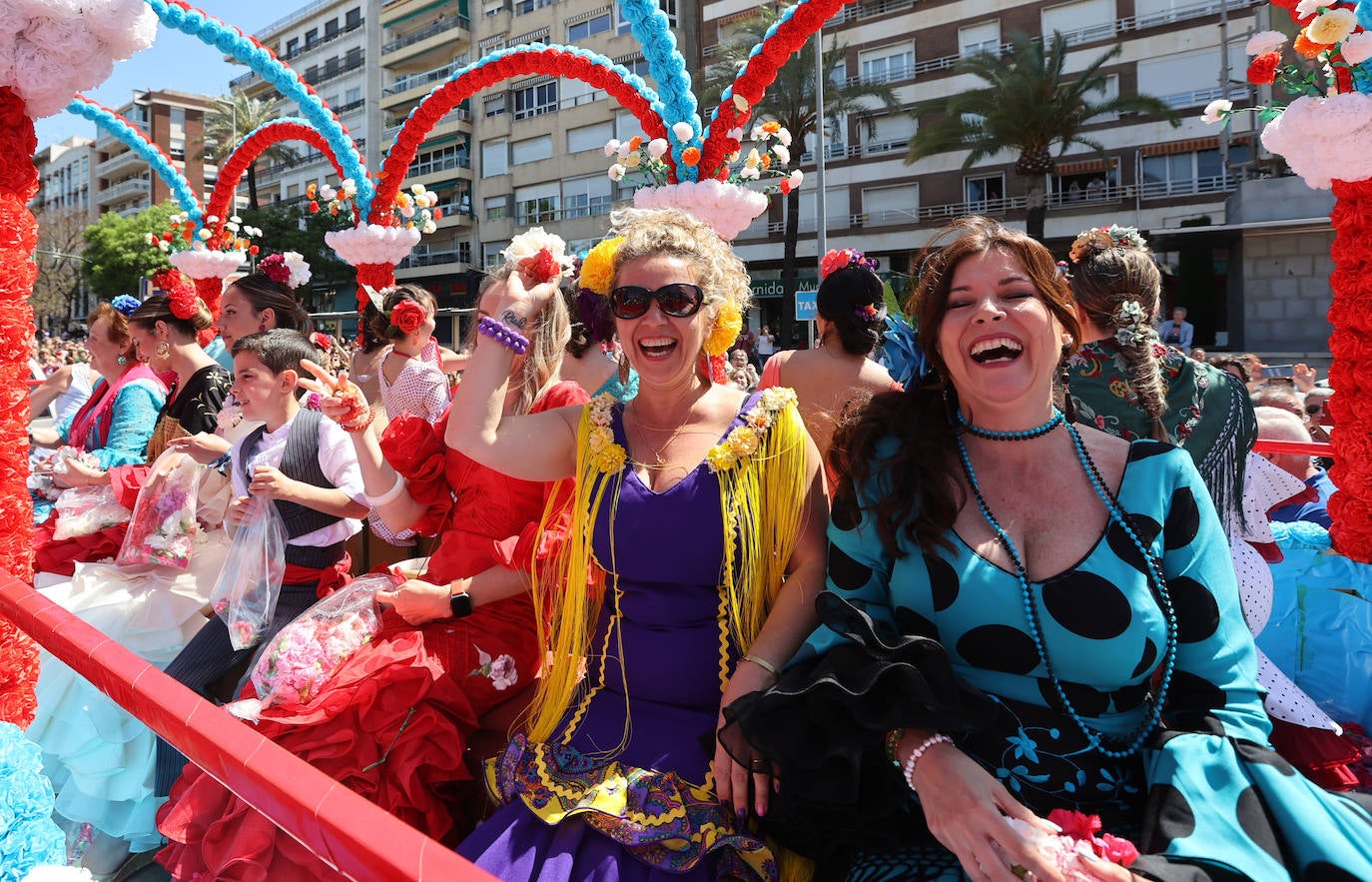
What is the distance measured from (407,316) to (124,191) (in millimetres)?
71911

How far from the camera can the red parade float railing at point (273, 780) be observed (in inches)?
43.3

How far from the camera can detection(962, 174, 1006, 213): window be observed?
27.9 meters

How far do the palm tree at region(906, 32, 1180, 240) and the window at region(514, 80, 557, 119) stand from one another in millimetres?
17835

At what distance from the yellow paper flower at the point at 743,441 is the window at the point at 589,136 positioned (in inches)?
1311

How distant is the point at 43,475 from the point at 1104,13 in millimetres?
29898

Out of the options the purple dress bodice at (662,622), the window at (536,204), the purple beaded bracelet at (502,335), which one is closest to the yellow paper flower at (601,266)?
the purple beaded bracelet at (502,335)

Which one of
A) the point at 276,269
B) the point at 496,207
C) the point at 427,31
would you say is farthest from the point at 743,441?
the point at 427,31

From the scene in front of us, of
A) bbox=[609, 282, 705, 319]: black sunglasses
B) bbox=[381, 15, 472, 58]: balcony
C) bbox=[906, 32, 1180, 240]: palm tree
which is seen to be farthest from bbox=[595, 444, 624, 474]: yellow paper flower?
bbox=[381, 15, 472, 58]: balcony

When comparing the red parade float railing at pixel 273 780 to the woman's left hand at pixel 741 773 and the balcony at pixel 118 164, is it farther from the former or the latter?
the balcony at pixel 118 164

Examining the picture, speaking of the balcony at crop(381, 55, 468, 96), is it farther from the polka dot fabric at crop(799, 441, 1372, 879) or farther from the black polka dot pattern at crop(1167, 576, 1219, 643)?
the black polka dot pattern at crop(1167, 576, 1219, 643)

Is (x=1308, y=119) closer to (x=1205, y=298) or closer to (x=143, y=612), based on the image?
(x=143, y=612)

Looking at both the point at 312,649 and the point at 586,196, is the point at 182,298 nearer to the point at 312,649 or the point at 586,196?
the point at 312,649

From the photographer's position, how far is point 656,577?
2027mm

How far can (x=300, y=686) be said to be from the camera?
228 centimetres
